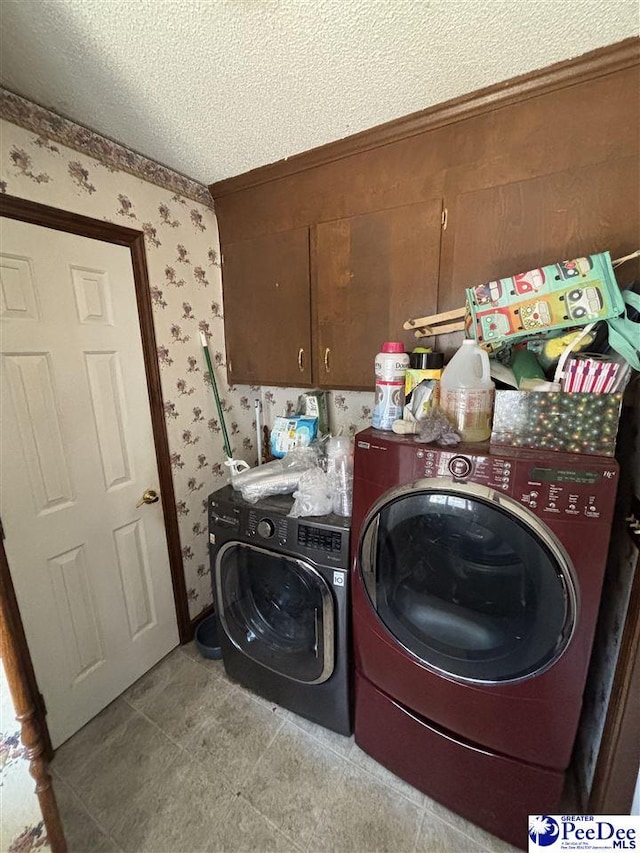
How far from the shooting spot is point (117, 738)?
145 centimetres

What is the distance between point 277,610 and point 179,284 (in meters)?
1.56

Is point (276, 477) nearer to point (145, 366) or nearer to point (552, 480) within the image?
point (145, 366)

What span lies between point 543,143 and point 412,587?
1435 millimetres

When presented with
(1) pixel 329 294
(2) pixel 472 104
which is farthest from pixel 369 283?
(2) pixel 472 104

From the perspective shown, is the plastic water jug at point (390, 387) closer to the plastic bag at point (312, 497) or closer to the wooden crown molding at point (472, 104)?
the plastic bag at point (312, 497)

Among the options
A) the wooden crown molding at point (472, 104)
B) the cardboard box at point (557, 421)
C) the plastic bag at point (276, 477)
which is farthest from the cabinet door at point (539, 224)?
the plastic bag at point (276, 477)

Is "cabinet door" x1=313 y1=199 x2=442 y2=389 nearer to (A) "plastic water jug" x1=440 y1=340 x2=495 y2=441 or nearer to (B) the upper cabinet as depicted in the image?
(B) the upper cabinet

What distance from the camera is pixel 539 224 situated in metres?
1.10

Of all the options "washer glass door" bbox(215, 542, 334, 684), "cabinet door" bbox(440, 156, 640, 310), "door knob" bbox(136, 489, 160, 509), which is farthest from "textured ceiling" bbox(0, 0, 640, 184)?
"washer glass door" bbox(215, 542, 334, 684)

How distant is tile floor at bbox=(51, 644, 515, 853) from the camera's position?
1127 millimetres

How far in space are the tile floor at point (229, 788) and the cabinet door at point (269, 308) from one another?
1.52 meters

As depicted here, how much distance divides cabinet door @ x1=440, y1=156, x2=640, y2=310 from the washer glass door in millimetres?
1176

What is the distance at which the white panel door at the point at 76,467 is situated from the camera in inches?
47.3

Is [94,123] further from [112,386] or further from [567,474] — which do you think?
[567,474]
